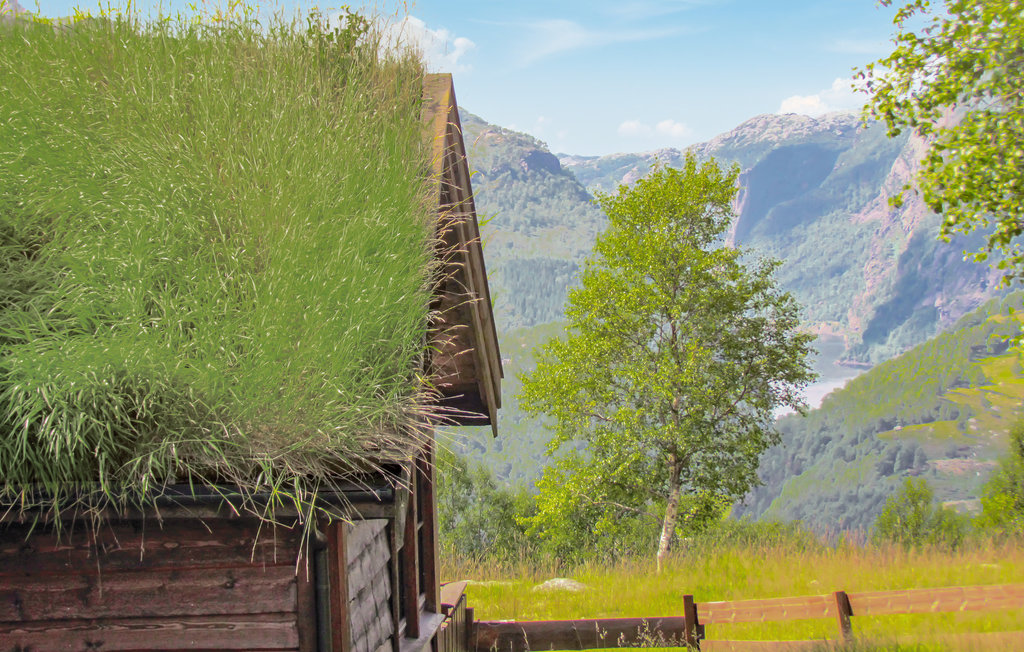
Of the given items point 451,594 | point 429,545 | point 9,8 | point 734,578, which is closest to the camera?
point 9,8

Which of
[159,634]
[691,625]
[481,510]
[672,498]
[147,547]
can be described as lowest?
[481,510]

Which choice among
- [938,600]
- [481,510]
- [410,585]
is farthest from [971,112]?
[481,510]

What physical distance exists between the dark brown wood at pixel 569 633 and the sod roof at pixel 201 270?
21.4 ft

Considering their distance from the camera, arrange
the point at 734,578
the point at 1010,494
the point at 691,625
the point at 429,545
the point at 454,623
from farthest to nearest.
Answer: the point at 1010,494 → the point at 734,578 → the point at 691,625 → the point at 454,623 → the point at 429,545

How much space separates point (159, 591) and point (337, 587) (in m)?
0.95

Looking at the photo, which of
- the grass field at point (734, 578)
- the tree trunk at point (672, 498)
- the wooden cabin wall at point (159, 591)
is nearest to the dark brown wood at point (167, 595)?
the wooden cabin wall at point (159, 591)

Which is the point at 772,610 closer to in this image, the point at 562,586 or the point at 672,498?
the point at 562,586

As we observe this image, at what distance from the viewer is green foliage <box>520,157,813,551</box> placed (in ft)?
63.9

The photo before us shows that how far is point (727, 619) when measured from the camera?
957 cm

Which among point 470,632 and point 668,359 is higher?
point 668,359

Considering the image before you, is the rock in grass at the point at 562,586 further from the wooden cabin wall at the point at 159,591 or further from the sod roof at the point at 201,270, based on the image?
the wooden cabin wall at the point at 159,591

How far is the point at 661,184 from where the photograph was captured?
20.5 metres

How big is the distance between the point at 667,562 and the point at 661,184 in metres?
10.2

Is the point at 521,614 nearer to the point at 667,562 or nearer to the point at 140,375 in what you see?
the point at 667,562
